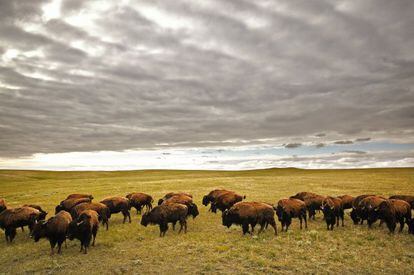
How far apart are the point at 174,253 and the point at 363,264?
26.2ft

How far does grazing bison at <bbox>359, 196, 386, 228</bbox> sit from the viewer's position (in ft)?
57.4

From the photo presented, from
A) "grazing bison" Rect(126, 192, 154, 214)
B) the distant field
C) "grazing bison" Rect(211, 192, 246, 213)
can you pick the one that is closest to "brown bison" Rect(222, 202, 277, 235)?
the distant field

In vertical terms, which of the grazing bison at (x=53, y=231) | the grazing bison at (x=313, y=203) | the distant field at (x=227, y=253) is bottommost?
the distant field at (x=227, y=253)

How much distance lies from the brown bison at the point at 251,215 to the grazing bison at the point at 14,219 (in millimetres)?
11500

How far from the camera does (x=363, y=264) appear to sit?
11.9 m

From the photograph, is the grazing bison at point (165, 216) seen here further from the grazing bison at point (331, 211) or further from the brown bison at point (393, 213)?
the brown bison at point (393, 213)

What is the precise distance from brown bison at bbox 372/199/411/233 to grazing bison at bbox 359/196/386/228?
0.58 m

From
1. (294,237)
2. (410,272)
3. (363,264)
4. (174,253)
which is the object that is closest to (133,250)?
(174,253)

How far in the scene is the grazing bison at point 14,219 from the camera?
55.2ft

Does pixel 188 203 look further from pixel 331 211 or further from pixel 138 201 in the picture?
pixel 331 211

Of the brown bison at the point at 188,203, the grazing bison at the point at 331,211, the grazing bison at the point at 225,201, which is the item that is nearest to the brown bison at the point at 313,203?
the grazing bison at the point at 331,211

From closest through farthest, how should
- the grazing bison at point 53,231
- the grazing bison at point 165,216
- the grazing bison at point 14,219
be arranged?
the grazing bison at point 53,231
the grazing bison at point 14,219
the grazing bison at point 165,216

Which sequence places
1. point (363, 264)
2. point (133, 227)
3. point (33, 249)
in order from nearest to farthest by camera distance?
point (363, 264) < point (33, 249) < point (133, 227)

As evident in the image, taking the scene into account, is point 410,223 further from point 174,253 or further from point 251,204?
point 174,253
